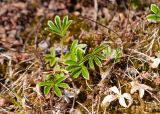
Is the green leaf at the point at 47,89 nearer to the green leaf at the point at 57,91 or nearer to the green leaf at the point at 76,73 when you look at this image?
the green leaf at the point at 57,91

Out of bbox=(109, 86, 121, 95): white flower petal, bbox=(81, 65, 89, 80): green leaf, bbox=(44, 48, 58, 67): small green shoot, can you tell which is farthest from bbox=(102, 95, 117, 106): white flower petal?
bbox=(44, 48, 58, 67): small green shoot

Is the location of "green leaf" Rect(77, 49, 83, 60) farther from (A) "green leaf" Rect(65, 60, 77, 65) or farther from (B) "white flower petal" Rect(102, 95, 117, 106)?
(B) "white flower petal" Rect(102, 95, 117, 106)

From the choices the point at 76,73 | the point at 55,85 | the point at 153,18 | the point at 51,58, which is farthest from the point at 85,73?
the point at 153,18

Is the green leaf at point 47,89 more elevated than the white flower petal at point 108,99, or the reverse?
the green leaf at point 47,89

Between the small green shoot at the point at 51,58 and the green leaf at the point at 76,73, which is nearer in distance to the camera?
the green leaf at the point at 76,73

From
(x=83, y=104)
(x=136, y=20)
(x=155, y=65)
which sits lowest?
(x=83, y=104)

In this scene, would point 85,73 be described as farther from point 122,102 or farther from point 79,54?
point 122,102

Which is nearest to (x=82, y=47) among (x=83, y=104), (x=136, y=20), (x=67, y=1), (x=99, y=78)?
(x=99, y=78)

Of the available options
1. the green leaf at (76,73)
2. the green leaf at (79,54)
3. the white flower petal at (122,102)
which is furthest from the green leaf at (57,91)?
the white flower petal at (122,102)

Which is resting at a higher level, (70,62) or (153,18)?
(153,18)

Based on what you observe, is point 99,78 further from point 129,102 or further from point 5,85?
point 5,85

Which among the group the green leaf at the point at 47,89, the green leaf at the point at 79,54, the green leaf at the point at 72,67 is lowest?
the green leaf at the point at 47,89
